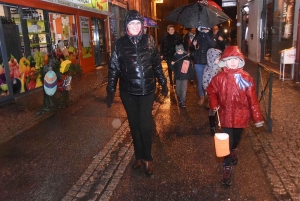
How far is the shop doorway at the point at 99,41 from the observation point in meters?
16.2

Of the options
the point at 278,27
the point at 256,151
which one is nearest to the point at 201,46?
the point at 256,151

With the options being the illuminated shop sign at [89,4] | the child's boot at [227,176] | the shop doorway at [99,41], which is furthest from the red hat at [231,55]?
the shop doorway at [99,41]

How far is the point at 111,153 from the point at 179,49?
3.63m

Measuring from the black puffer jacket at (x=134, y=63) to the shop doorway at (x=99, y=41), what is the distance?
1267cm

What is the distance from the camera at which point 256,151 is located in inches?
183

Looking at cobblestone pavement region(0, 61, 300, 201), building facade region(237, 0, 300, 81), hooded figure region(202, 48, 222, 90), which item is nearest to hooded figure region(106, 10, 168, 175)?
cobblestone pavement region(0, 61, 300, 201)

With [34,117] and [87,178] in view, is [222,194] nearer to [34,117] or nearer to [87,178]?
A: [87,178]

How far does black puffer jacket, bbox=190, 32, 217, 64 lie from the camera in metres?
6.64

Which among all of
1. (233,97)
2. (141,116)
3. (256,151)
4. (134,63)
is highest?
(134,63)

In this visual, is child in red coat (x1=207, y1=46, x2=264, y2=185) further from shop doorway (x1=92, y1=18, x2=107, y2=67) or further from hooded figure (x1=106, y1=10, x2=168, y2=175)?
shop doorway (x1=92, y1=18, x2=107, y2=67)

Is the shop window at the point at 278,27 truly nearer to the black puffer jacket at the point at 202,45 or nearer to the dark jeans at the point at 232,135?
the black puffer jacket at the point at 202,45

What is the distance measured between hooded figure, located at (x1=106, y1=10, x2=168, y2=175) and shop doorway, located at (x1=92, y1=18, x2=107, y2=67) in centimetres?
1266

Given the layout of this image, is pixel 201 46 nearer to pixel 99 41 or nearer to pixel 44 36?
pixel 44 36

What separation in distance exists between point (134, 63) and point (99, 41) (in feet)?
44.4
